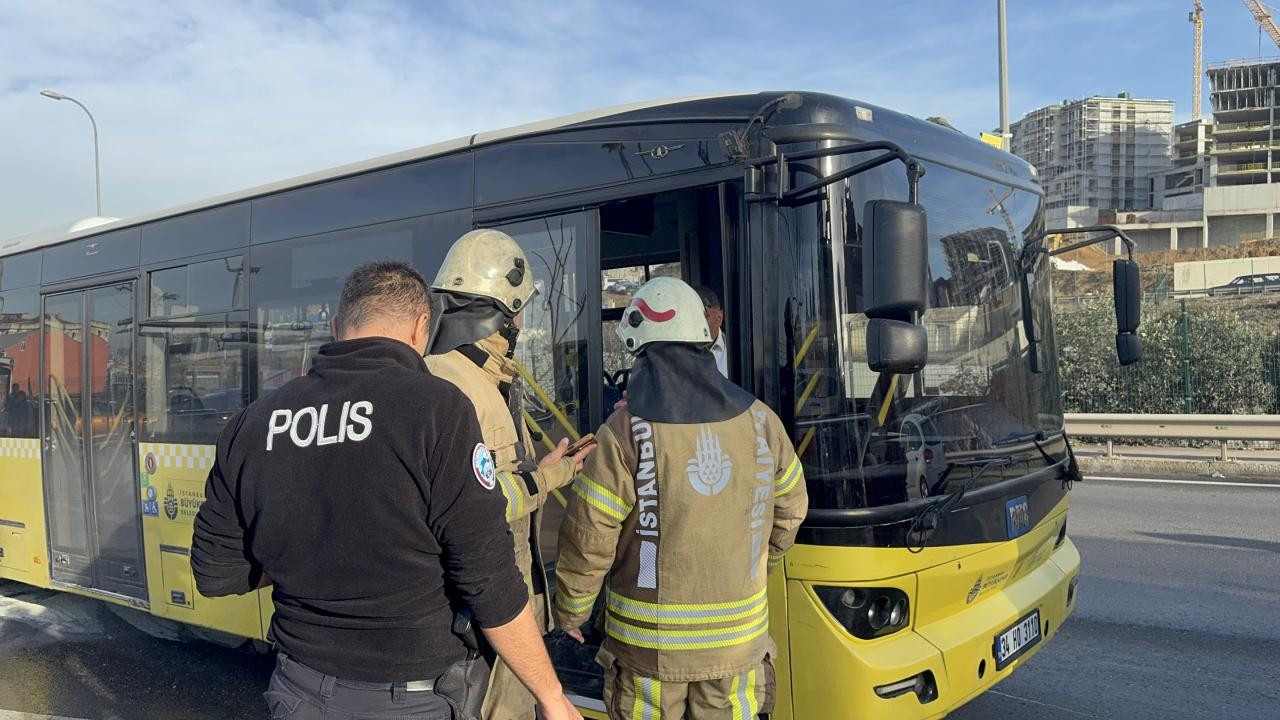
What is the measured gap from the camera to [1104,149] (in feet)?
339

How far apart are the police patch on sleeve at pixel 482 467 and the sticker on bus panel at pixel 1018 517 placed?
2.55 metres

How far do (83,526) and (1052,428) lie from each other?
632 centimetres

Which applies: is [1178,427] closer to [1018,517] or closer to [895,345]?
[1018,517]

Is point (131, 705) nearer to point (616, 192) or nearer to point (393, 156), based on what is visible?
point (393, 156)

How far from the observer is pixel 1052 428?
4574 millimetres

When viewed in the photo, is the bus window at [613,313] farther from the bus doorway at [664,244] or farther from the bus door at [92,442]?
the bus door at [92,442]

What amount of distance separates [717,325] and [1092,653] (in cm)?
349

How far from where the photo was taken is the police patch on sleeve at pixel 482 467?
221cm

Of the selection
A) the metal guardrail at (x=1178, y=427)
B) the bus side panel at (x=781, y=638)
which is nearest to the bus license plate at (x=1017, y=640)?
the bus side panel at (x=781, y=638)

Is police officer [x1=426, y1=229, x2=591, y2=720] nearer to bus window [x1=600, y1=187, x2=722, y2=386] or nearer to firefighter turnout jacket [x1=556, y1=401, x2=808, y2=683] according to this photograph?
firefighter turnout jacket [x1=556, y1=401, x2=808, y2=683]

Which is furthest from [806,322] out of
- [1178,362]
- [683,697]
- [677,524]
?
[1178,362]

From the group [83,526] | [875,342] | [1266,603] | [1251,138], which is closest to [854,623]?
[875,342]

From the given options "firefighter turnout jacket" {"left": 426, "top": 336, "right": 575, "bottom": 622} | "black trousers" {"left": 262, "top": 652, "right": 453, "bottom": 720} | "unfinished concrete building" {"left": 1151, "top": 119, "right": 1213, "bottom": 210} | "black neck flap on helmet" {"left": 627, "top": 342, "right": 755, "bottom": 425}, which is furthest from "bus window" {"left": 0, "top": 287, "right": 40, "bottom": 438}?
"unfinished concrete building" {"left": 1151, "top": 119, "right": 1213, "bottom": 210}

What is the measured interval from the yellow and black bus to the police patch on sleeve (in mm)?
1458
